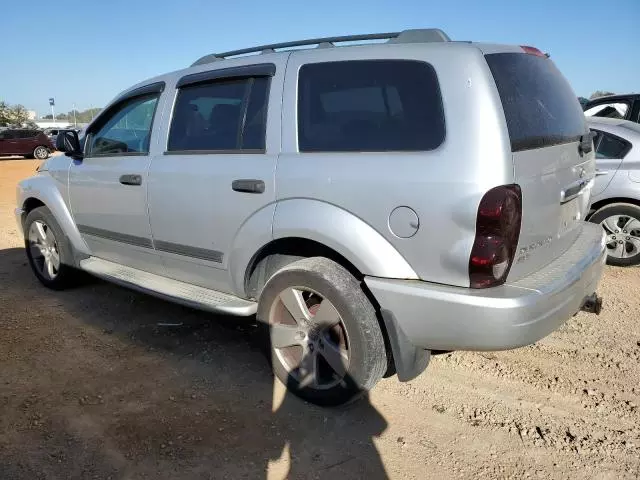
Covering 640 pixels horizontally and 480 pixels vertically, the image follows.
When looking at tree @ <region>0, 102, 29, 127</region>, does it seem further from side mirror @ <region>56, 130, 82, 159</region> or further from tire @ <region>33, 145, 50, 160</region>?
side mirror @ <region>56, 130, 82, 159</region>

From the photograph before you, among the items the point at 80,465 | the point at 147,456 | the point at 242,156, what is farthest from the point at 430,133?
the point at 80,465

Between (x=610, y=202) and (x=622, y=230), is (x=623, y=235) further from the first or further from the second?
(x=610, y=202)

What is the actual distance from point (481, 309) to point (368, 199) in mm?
742

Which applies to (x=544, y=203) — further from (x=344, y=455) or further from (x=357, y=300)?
(x=344, y=455)

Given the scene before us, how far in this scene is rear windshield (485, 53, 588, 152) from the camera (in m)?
2.38

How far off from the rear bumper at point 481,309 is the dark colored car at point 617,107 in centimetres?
570

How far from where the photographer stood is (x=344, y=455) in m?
2.50

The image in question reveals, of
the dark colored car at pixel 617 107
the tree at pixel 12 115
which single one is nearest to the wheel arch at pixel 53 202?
the dark colored car at pixel 617 107

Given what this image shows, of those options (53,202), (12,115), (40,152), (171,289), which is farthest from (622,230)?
(12,115)

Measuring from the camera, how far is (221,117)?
10.8ft

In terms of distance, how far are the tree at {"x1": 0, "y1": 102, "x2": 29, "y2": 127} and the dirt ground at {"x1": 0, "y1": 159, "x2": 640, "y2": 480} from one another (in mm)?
58789

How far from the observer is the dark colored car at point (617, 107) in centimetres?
705

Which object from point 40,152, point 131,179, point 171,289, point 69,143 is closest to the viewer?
point 171,289

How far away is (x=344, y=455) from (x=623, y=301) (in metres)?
3.21
